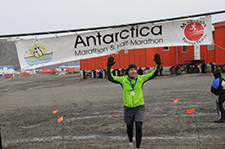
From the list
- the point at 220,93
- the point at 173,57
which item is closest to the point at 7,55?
the point at 173,57

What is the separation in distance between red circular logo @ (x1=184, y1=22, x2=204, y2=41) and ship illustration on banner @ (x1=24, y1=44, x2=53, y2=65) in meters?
3.99

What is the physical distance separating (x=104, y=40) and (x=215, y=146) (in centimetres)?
388

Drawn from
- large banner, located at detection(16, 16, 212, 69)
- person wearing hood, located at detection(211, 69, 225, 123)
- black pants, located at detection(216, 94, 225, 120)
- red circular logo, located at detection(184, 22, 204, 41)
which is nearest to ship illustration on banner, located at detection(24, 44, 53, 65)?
large banner, located at detection(16, 16, 212, 69)

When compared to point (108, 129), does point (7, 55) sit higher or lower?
higher

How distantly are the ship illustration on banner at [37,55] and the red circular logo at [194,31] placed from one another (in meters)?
3.99

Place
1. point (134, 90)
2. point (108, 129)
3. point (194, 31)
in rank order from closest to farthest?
1. point (134, 90)
2. point (194, 31)
3. point (108, 129)

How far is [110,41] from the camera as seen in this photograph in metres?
6.07

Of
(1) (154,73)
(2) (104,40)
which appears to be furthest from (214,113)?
(2) (104,40)

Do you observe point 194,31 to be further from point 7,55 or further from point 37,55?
point 7,55

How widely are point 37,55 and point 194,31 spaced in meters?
4.49

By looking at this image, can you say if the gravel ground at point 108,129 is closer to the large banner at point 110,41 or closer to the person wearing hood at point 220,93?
the person wearing hood at point 220,93

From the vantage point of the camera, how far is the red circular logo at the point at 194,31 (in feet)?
19.1

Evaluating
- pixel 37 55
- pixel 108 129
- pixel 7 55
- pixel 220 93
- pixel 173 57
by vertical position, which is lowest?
pixel 108 129

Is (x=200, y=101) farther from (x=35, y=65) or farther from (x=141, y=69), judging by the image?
(x=141, y=69)
